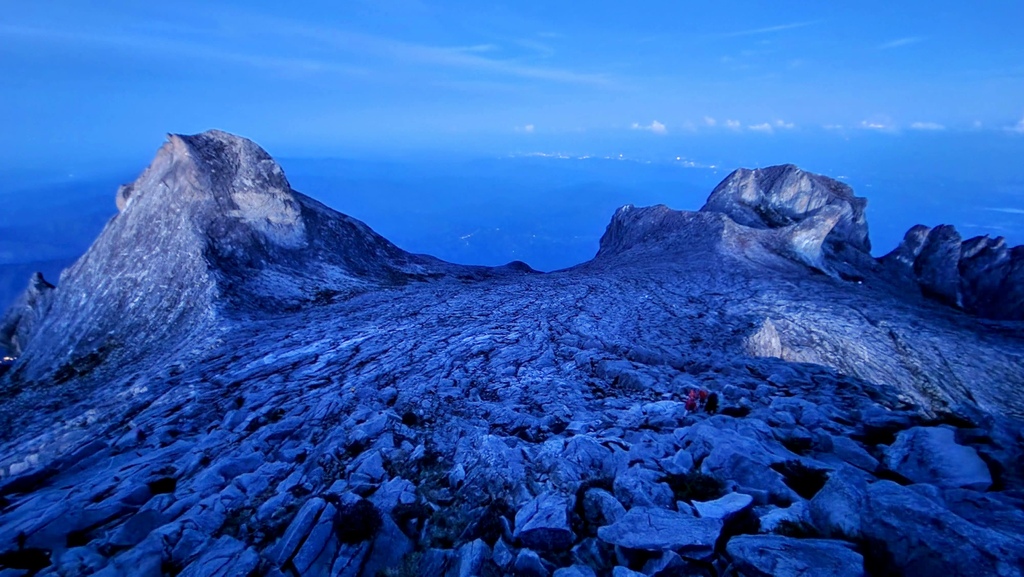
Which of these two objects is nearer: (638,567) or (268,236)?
(638,567)

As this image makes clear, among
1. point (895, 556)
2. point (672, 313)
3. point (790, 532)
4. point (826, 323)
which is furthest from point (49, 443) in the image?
point (826, 323)

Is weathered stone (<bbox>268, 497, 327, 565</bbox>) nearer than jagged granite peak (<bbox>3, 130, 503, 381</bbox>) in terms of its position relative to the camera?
Yes

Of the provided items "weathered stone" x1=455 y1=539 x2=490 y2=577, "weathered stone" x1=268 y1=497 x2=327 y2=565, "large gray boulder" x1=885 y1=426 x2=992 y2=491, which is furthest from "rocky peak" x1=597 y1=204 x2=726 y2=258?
"weathered stone" x1=268 y1=497 x2=327 y2=565

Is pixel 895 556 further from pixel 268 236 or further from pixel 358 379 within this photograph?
pixel 268 236

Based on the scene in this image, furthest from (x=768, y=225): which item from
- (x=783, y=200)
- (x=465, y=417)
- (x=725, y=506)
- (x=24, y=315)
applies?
(x=24, y=315)

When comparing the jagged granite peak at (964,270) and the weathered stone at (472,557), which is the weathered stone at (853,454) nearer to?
the weathered stone at (472,557)

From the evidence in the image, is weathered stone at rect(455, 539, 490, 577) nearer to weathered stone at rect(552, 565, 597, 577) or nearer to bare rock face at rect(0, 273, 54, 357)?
weathered stone at rect(552, 565, 597, 577)

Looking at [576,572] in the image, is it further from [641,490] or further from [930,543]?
[930,543]

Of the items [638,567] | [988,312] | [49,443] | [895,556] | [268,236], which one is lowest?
[988,312]
